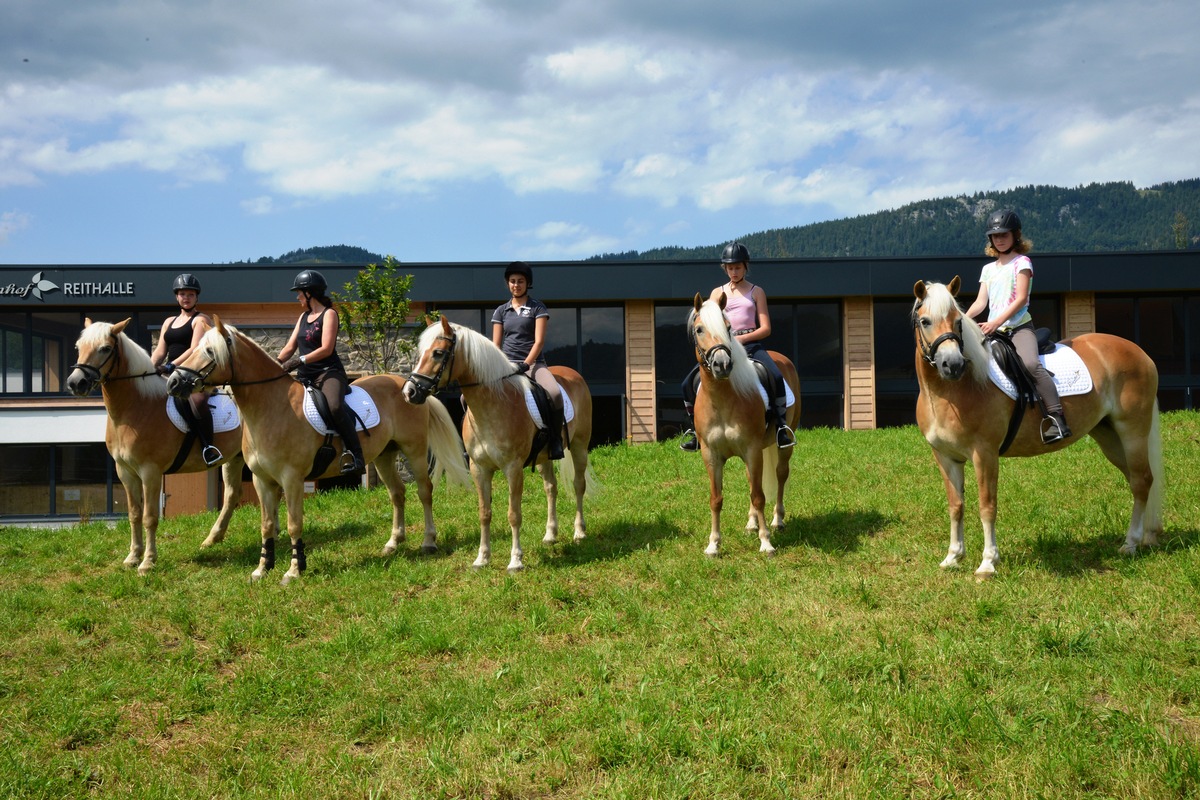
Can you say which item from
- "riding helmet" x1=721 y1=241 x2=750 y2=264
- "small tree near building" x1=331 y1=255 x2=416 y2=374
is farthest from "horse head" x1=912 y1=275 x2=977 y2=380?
"small tree near building" x1=331 y1=255 x2=416 y2=374

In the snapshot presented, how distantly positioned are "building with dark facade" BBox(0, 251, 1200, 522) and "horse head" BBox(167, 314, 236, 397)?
44.7 ft

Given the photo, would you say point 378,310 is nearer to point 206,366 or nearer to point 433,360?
point 206,366

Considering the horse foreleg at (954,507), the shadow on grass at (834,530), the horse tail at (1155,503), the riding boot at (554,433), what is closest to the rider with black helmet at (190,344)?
the riding boot at (554,433)

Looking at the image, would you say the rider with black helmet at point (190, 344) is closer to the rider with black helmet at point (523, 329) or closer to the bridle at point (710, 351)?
the rider with black helmet at point (523, 329)

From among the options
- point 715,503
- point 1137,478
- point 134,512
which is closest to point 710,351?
point 715,503

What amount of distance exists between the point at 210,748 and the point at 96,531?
798 centimetres

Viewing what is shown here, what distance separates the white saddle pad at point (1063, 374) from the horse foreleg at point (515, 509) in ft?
13.5

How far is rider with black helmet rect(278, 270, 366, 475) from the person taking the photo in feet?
26.2

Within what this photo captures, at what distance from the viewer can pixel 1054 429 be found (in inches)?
251

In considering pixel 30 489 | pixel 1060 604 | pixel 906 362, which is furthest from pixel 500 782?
pixel 30 489

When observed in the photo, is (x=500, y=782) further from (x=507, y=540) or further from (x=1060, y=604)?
(x=507, y=540)

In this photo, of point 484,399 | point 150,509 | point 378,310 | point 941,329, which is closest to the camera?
point 941,329

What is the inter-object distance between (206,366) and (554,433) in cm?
328

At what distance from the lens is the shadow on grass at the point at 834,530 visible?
741 cm
